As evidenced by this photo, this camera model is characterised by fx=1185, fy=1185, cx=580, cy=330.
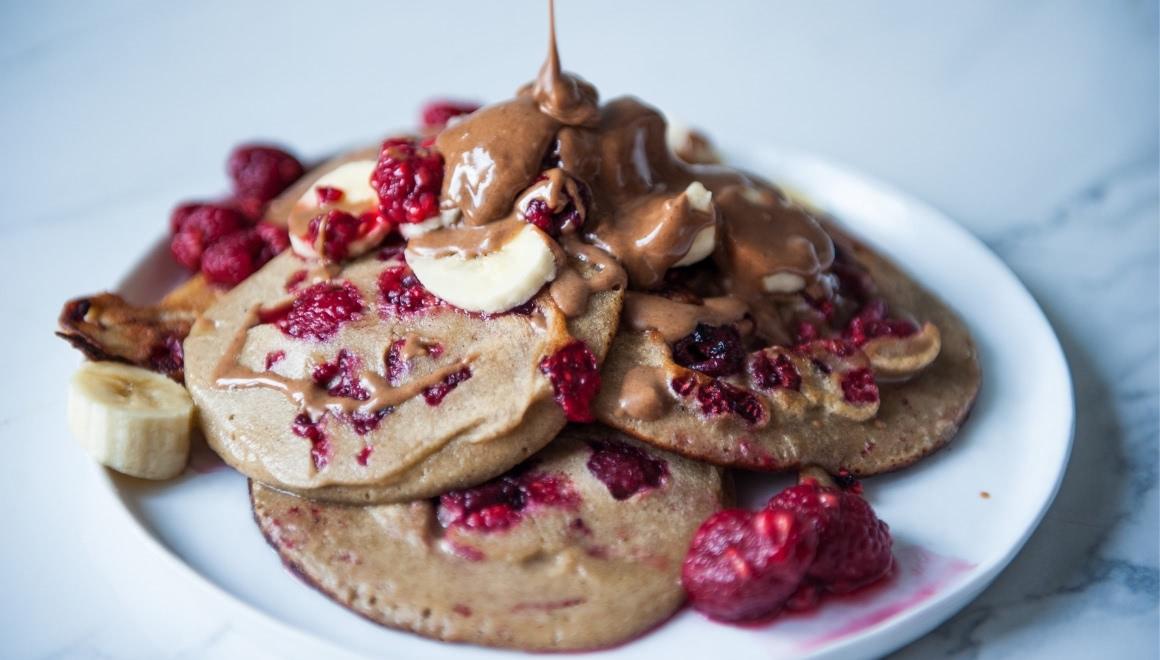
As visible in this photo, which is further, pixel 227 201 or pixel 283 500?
pixel 227 201

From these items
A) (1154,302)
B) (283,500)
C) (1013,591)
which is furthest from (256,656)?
(1154,302)

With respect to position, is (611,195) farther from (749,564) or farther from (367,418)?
(749,564)

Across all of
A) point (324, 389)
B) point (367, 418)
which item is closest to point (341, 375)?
point (324, 389)

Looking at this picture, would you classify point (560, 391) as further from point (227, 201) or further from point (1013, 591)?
point (227, 201)

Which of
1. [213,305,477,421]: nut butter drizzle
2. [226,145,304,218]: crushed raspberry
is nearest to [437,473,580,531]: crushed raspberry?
[213,305,477,421]: nut butter drizzle

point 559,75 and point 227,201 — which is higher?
point 559,75

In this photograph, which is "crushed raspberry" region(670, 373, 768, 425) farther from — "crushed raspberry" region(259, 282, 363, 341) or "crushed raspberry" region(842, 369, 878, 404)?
"crushed raspberry" region(259, 282, 363, 341)

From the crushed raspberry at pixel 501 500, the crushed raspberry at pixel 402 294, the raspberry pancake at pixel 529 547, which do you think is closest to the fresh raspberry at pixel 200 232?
the crushed raspberry at pixel 402 294
